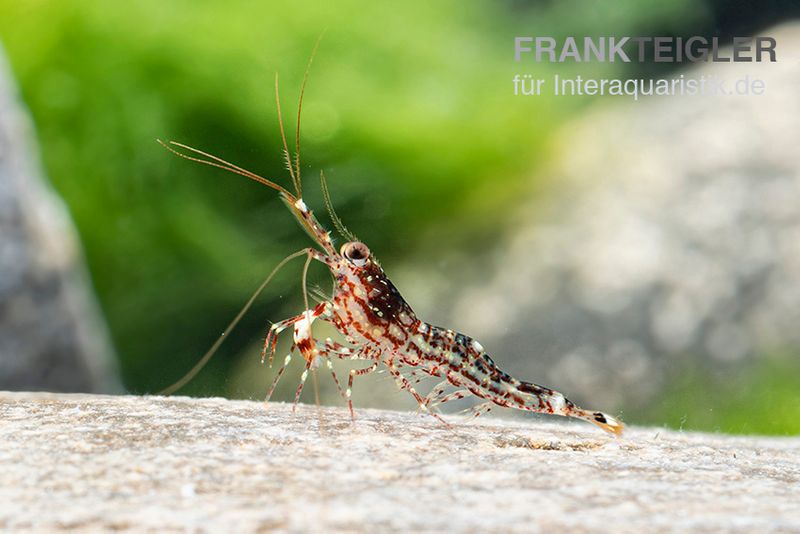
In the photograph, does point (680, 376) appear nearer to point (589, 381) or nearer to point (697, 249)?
point (589, 381)

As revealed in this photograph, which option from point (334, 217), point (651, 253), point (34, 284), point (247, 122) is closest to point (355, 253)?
point (334, 217)

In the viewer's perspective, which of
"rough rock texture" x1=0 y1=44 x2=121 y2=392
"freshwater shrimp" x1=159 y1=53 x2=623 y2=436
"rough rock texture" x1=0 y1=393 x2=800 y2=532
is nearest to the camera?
"rough rock texture" x1=0 y1=393 x2=800 y2=532

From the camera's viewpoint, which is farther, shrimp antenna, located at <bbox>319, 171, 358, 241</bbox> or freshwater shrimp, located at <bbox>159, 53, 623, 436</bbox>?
shrimp antenna, located at <bbox>319, 171, 358, 241</bbox>

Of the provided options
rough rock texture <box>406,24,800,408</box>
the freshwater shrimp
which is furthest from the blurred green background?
the freshwater shrimp

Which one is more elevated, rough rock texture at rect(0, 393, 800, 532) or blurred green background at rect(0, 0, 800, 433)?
blurred green background at rect(0, 0, 800, 433)

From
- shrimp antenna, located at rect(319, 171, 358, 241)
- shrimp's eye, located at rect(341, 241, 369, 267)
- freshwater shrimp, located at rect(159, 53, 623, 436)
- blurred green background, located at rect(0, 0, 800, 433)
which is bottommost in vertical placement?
freshwater shrimp, located at rect(159, 53, 623, 436)

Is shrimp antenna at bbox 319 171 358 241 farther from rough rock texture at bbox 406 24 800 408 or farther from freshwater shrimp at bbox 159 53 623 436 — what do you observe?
rough rock texture at bbox 406 24 800 408

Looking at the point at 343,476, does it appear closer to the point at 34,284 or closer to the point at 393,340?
the point at 393,340

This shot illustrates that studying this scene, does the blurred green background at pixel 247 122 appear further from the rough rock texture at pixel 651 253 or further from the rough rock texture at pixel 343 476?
the rough rock texture at pixel 343 476
